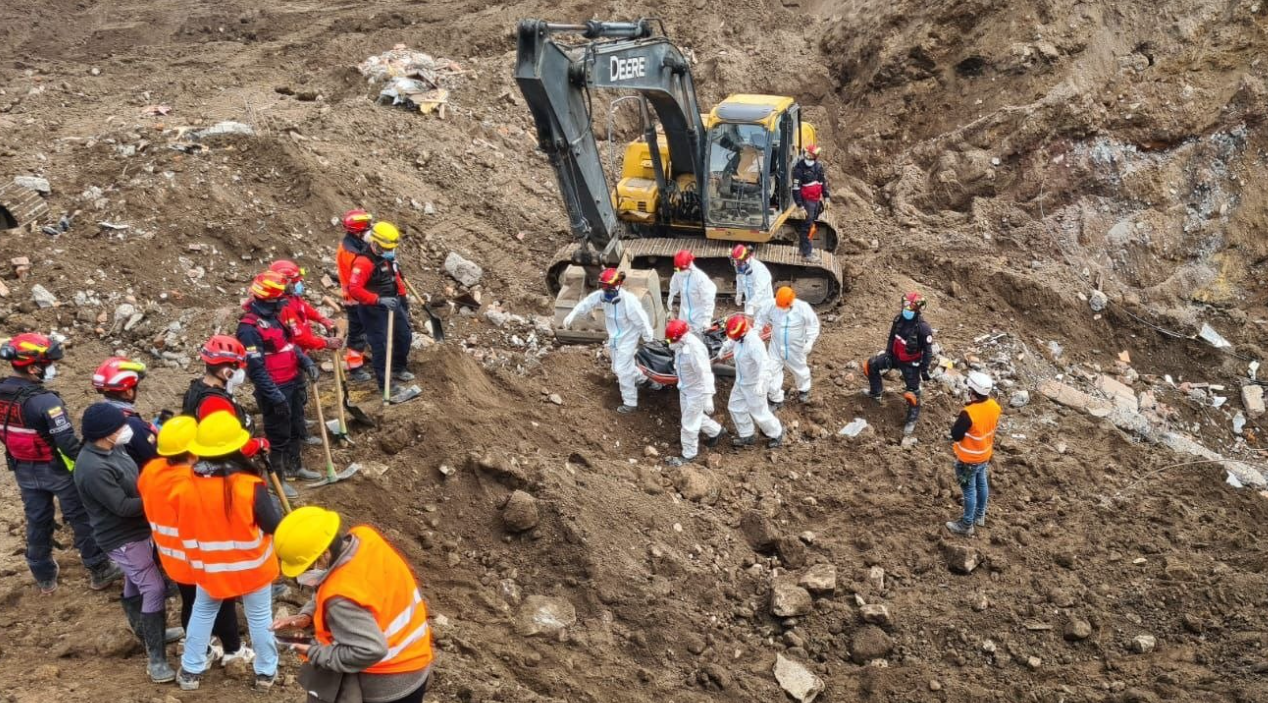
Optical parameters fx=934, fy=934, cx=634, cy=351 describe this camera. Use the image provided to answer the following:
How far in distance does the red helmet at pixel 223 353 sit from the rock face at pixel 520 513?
226cm

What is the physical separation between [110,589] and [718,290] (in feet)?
26.3

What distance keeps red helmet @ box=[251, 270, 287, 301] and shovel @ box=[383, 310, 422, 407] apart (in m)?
1.42

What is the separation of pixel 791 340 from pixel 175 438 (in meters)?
6.29

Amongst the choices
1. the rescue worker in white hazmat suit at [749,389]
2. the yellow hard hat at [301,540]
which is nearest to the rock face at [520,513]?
the rescue worker in white hazmat suit at [749,389]

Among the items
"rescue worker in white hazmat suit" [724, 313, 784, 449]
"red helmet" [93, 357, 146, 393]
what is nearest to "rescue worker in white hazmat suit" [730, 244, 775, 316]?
"rescue worker in white hazmat suit" [724, 313, 784, 449]

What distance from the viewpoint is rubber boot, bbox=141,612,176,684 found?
203 inches

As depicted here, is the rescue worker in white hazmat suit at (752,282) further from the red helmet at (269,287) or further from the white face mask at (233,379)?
the white face mask at (233,379)

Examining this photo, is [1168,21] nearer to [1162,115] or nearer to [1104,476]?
[1162,115]

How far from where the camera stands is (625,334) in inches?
380

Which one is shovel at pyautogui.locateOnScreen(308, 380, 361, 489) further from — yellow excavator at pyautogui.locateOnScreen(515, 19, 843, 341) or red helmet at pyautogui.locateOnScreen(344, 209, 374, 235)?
yellow excavator at pyautogui.locateOnScreen(515, 19, 843, 341)

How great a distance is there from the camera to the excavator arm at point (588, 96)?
9.22 meters

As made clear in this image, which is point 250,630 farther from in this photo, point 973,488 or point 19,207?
point 19,207

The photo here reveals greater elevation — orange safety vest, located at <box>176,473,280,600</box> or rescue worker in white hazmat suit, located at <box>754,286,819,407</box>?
orange safety vest, located at <box>176,473,280,600</box>

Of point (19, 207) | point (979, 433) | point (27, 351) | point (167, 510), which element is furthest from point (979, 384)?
point (19, 207)
